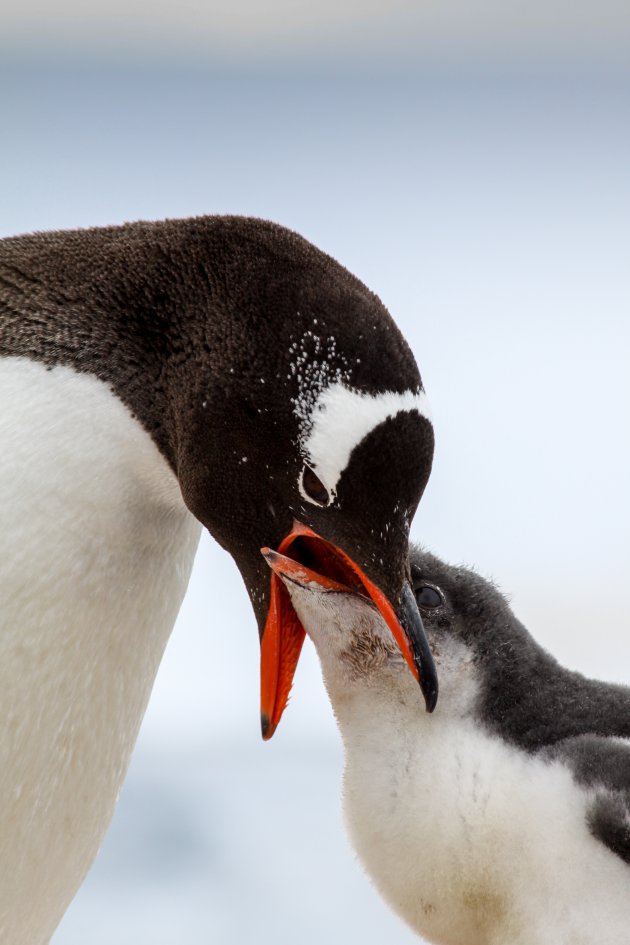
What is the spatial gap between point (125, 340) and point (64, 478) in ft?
0.57

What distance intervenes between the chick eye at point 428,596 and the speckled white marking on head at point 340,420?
1.26ft

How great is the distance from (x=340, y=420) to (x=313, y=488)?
98 mm

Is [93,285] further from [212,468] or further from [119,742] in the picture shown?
[119,742]

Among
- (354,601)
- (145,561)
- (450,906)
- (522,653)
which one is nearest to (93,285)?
(145,561)

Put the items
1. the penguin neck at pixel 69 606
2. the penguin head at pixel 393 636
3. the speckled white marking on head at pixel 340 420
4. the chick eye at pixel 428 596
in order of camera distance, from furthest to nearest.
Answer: the chick eye at pixel 428 596, the penguin head at pixel 393 636, the penguin neck at pixel 69 606, the speckled white marking on head at pixel 340 420

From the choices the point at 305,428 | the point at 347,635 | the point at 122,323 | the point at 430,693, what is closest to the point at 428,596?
the point at 347,635

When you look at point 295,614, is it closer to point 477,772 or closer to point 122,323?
point 477,772

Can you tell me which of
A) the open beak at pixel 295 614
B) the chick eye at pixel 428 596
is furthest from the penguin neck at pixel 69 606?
the chick eye at pixel 428 596

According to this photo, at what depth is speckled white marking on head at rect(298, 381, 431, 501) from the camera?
1468 mm

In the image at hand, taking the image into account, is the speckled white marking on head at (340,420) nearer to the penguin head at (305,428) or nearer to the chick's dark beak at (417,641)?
the penguin head at (305,428)

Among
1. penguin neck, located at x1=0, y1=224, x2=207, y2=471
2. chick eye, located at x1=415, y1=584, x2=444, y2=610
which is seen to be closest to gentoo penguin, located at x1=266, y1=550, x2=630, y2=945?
chick eye, located at x1=415, y1=584, x2=444, y2=610

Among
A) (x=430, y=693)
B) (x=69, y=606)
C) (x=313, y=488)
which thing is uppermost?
(x=313, y=488)

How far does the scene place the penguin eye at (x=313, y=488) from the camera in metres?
1.52

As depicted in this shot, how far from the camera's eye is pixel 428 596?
1.85 metres
